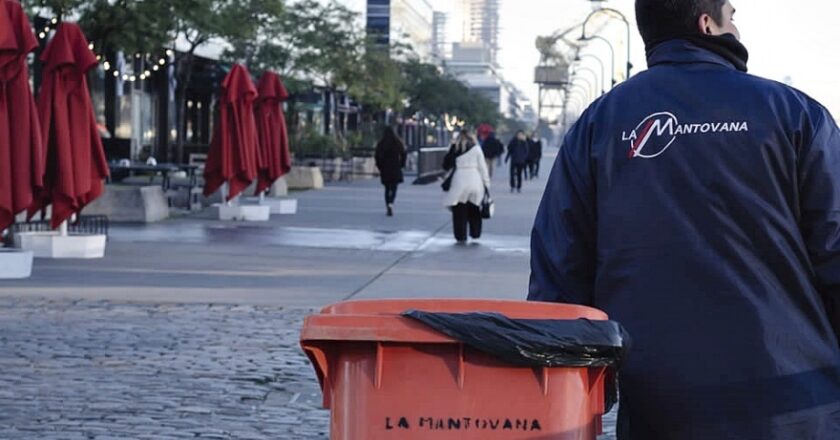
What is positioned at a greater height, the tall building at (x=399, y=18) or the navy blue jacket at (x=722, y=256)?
the tall building at (x=399, y=18)

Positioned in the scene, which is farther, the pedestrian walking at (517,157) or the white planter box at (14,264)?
the pedestrian walking at (517,157)

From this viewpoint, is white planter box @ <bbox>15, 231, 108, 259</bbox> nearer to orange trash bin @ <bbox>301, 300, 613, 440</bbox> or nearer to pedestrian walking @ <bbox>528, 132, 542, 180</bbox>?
orange trash bin @ <bbox>301, 300, 613, 440</bbox>

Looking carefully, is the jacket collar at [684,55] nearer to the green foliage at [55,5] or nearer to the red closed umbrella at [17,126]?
the red closed umbrella at [17,126]

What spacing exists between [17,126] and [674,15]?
12241mm

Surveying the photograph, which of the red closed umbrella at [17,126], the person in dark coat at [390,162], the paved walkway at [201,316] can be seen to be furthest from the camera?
the person in dark coat at [390,162]

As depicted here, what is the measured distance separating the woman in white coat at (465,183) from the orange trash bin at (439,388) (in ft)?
57.1

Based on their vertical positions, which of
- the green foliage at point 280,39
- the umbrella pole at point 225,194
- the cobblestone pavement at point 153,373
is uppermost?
the green foliage at point 280,39

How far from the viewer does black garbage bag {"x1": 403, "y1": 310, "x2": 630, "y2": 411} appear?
11.3ft

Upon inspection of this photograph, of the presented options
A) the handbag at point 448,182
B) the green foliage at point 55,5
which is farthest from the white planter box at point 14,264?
the green foliage at point 55,5

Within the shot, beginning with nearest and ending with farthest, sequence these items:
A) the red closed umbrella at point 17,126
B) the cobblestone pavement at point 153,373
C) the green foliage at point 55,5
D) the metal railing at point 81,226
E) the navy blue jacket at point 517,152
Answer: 1. the cobblestone pavement at point 153,373
2. the red closed umbrella at point 17,126
3. the metal railing at point 81,226
4. the green foliage at point 55,5
5. the navy blue jacket at point 517,152

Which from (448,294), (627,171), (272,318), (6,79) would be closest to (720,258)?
(627,171)

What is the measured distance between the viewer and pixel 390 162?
28453 millimetres

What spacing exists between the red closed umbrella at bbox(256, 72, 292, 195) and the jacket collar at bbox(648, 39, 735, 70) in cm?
2217

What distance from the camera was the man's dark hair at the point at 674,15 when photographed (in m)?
3.93
